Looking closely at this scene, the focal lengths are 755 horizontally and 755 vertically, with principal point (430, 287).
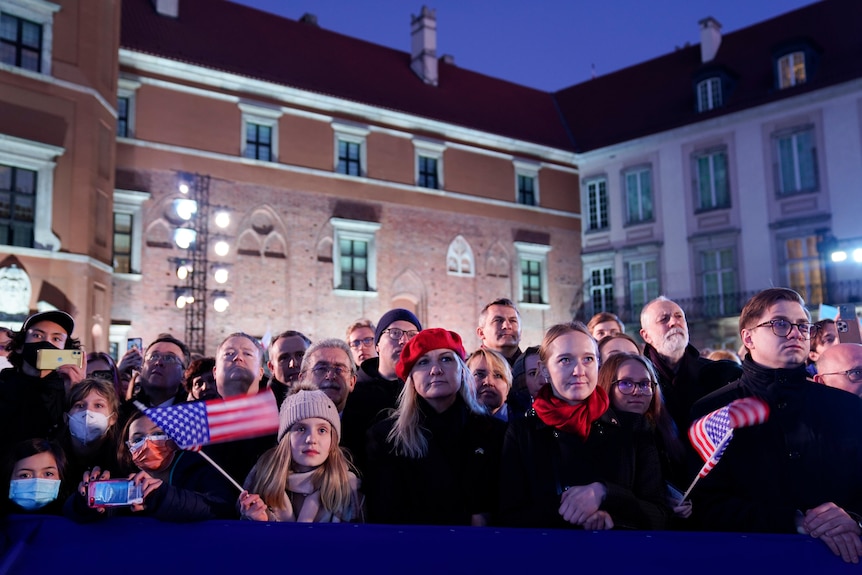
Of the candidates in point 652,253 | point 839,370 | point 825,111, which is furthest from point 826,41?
point 839,370

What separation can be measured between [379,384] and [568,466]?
2153 mm

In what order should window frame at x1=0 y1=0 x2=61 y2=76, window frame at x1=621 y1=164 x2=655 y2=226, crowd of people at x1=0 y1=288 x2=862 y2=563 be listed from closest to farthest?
crowd of people at x1=0 y1=288 x2=862 y2=563 → window frame at x1=0 y1=0 x2=61 y2=76 → window frame at x1=621 y1=164 x2=655 y2=226

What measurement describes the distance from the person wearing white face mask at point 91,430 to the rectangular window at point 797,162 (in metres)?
24.1

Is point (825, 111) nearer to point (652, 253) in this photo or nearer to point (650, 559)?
point (652, 253)

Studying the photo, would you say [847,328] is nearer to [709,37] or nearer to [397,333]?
[397,333]

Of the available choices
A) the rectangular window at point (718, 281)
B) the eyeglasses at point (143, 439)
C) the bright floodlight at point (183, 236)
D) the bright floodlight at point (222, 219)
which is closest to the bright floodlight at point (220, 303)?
the bright floodlight at point (222, 219)

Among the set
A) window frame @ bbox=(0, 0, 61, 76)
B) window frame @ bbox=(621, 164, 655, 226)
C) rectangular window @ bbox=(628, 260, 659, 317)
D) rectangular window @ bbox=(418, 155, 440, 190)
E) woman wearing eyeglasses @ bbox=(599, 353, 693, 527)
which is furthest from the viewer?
window frame @ bbox=(621, 164, 655, 226)

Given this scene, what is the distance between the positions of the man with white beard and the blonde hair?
182 cm

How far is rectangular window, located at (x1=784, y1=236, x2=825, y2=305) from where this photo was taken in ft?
77.1

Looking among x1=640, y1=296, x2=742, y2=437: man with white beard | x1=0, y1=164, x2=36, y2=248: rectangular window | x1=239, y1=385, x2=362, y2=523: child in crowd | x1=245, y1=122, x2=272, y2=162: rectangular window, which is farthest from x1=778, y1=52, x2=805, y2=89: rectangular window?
x1=239, y1=385, x2=362, y2=523: child in crowd

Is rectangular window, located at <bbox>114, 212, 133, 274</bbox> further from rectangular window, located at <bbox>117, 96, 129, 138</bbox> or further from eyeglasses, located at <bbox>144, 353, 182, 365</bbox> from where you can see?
eyeglasses, located at <bbox>144, 353, 182, 365</bbox>

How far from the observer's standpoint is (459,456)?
4004 mm

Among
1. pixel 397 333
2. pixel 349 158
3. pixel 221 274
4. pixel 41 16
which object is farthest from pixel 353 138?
pixel 397 333

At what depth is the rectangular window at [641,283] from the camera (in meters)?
27.1
